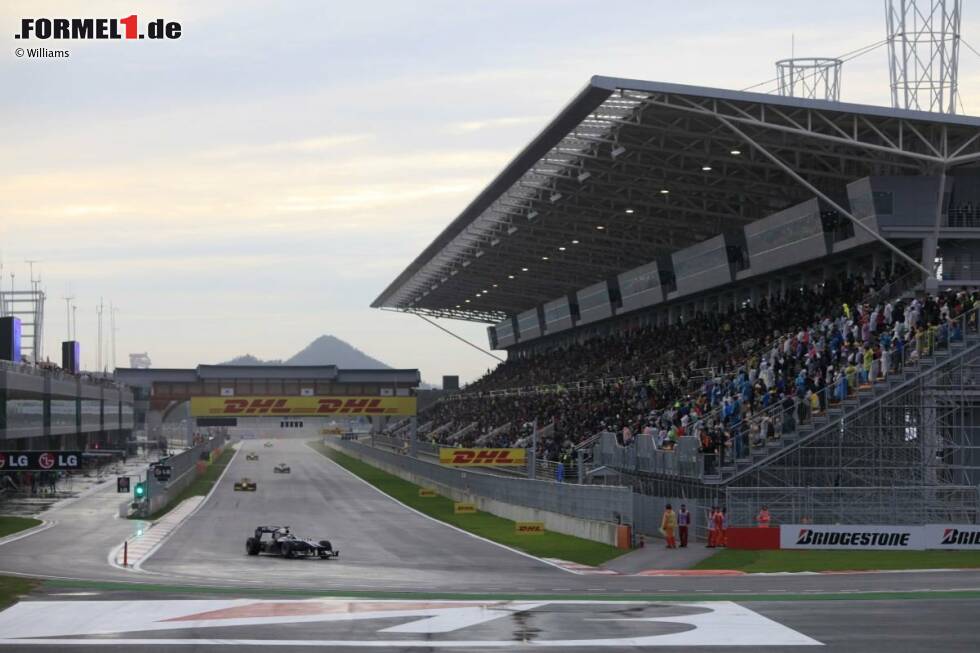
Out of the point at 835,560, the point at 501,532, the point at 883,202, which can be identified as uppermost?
the point at 883,202

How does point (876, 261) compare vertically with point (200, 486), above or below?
above

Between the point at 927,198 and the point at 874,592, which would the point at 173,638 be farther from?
the point at 927,198

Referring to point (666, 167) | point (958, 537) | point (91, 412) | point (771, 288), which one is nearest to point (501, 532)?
point (666, 167)

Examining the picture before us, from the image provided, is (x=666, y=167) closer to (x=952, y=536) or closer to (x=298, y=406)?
(x=952, y=536)

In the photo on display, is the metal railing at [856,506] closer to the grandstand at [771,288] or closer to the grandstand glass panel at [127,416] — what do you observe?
the grandstand at [771,288]

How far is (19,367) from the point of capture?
73625mm

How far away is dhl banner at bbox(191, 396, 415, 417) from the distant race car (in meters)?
73.5

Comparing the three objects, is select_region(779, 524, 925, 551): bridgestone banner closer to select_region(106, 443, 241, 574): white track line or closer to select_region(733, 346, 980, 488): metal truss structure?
select_region(733, 346, 980, 488): metal truss structure

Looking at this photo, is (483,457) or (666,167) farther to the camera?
(483,457)

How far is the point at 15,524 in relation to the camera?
168 ft

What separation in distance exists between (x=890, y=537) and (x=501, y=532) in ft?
51.9

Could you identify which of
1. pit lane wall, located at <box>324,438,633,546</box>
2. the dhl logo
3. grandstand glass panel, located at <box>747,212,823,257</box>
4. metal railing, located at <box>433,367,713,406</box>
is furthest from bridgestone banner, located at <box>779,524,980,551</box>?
the dhl logo

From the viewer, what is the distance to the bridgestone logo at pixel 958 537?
35625 millimetres

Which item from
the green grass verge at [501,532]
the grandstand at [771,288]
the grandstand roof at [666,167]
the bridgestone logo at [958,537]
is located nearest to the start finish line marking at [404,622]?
the green grass verge at [501,532]
